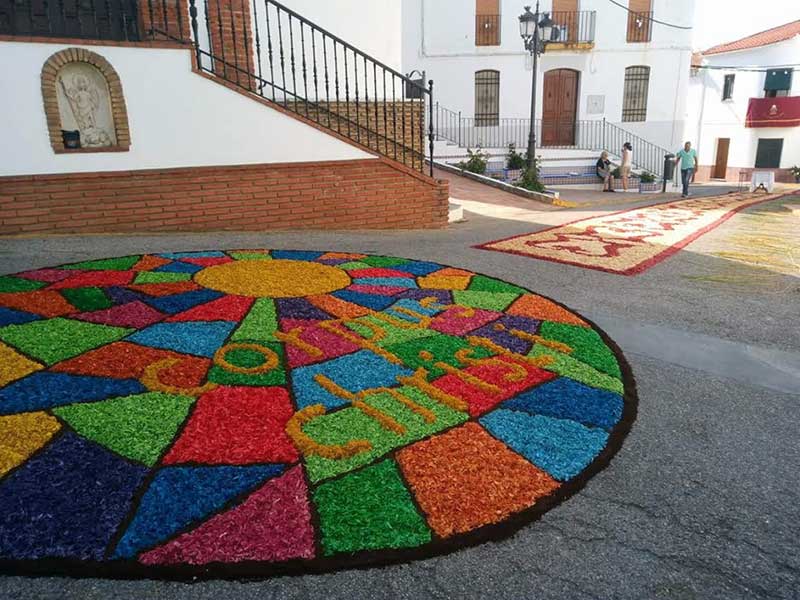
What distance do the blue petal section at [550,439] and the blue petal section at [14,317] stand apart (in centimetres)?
322

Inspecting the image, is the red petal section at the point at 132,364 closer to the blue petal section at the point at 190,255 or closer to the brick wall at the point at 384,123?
the blue petal section at the point at 190,255

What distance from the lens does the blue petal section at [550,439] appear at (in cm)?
255

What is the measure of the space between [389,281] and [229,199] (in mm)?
3194

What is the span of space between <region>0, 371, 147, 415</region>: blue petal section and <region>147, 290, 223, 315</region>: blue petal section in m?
1.18

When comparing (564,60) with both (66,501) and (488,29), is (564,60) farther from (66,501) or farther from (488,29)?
(66,501)

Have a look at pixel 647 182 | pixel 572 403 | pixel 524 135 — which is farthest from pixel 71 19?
pixel 647 182

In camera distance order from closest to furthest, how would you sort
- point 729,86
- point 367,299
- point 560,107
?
point 367,299
point 560,107
point 729,86

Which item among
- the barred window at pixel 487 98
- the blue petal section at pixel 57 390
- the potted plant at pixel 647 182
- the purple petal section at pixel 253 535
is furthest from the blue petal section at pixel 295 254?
the barred window at pixel 487 98

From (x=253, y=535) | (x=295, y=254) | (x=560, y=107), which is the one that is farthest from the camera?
(x=560, y=107)

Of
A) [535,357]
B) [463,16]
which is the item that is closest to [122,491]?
[535,357]

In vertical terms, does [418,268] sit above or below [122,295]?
below

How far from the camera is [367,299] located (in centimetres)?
483

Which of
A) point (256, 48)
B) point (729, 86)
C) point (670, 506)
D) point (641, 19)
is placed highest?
point (641, 19)

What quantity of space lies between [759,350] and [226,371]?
368 cm
